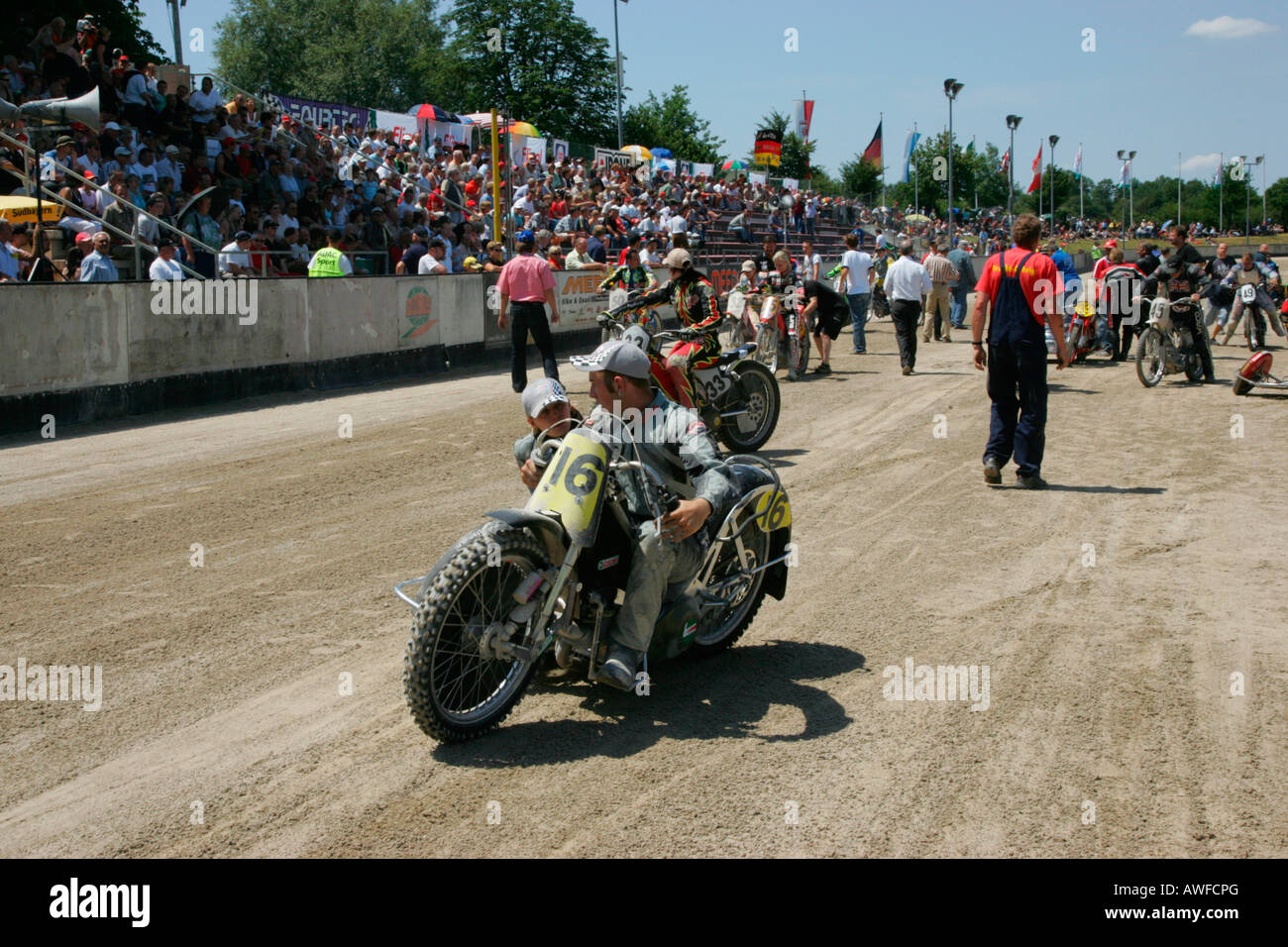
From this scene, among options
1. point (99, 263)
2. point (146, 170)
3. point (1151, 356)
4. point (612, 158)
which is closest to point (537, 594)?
point (99, 263)

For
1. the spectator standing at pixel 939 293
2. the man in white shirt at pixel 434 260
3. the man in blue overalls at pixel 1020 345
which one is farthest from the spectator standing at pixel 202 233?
the spectator standing at pixel 939 293

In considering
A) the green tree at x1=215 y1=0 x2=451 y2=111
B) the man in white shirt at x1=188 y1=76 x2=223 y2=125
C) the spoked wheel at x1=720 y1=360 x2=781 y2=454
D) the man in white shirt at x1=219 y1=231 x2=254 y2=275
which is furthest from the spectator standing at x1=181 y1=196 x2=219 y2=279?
the green tree at x1=215 y1=0 x2=451 y2=111

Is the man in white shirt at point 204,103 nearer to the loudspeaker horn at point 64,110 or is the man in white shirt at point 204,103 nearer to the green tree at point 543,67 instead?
the loudspeaker horn at point 64,110

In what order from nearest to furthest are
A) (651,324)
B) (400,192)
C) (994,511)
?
(994,511)
(651,324)
(400,192)

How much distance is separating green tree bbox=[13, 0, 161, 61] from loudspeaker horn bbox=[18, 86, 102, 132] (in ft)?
20.8

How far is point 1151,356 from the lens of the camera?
49.4ft

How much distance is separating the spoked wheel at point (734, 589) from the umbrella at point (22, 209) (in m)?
12.3

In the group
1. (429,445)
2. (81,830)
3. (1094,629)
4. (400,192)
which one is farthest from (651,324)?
(400,192)

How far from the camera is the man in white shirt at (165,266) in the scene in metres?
14.4

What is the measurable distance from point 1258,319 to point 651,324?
14197 mm

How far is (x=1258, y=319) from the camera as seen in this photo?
20172mm

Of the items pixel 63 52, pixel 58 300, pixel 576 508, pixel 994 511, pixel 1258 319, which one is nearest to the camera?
pixel 576 508
